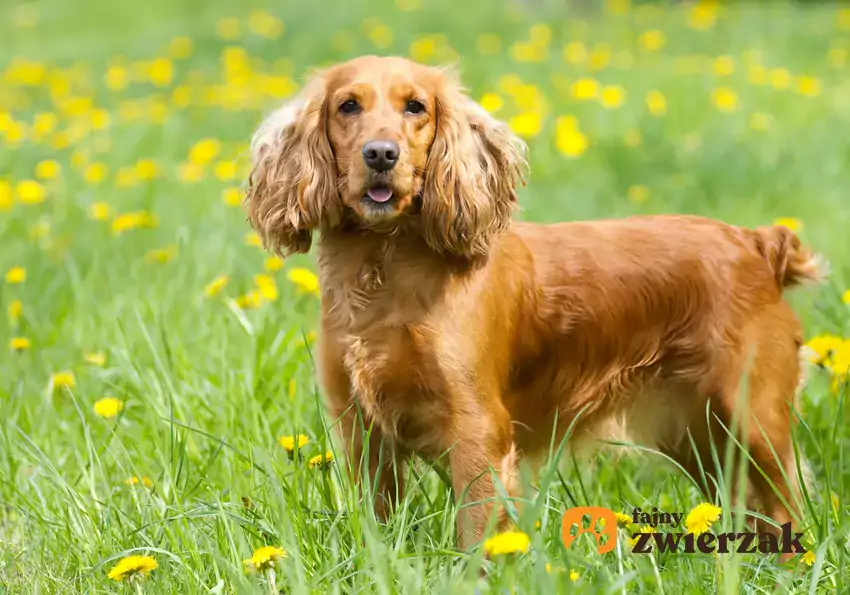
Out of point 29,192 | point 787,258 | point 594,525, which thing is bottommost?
point 594,525

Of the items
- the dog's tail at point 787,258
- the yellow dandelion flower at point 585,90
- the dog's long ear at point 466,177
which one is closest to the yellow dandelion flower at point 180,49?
the yellow dandelion flower at point 585,90

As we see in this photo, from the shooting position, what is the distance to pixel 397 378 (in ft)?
7.44

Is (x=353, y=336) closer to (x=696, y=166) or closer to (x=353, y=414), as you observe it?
(x=353, y=414)

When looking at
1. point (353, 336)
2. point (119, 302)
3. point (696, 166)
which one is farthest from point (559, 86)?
point (353, 336)

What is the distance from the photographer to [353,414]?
2.39m

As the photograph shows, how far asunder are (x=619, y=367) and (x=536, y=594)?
1042 mm

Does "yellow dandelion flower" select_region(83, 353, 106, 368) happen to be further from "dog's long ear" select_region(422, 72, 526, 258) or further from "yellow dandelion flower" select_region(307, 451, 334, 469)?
"dog's long ear" select_region(422, 72, 526, 258)

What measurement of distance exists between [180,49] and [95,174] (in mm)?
3867

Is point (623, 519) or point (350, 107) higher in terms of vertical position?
point (350, 107)

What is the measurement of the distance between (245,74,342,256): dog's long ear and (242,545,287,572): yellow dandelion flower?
2.68ft

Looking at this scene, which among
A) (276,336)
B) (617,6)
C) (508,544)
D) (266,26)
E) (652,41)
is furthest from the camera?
(617,6)

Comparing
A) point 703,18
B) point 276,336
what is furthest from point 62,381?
point 703,18

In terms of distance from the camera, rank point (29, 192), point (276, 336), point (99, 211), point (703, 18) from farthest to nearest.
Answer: point (703, 18) < point (29, 192) < point (99, 211) < point (276, 336)

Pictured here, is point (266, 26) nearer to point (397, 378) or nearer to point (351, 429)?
point (351, 429)
